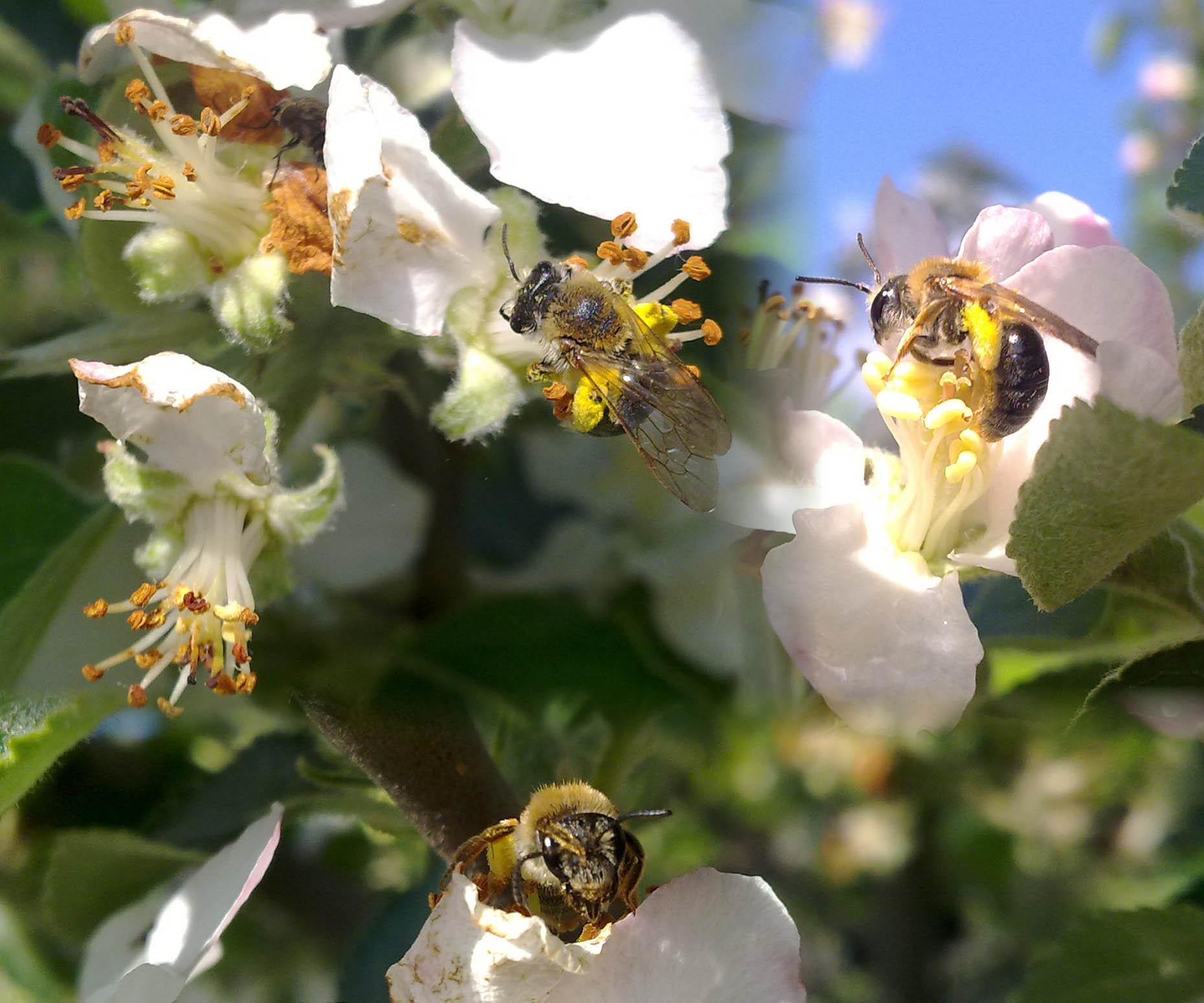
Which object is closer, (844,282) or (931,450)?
(931,450)

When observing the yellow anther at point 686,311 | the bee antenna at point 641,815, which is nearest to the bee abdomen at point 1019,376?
the yellow anther at point 686,311

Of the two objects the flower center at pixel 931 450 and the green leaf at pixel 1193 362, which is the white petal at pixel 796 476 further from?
the green leaf at pixel 1193 362

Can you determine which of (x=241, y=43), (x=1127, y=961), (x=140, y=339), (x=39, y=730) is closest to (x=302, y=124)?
(x=241, y=43)

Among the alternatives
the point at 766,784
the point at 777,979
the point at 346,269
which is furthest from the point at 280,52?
the point at 766,784

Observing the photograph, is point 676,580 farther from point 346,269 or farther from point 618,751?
point 346,269

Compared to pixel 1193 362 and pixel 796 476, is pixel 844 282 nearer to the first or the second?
pixel 796 476

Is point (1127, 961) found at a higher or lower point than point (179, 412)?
lower

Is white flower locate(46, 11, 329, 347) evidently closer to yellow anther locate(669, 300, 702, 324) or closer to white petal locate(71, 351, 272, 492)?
white petal locate(71, 351, 272, 492)
